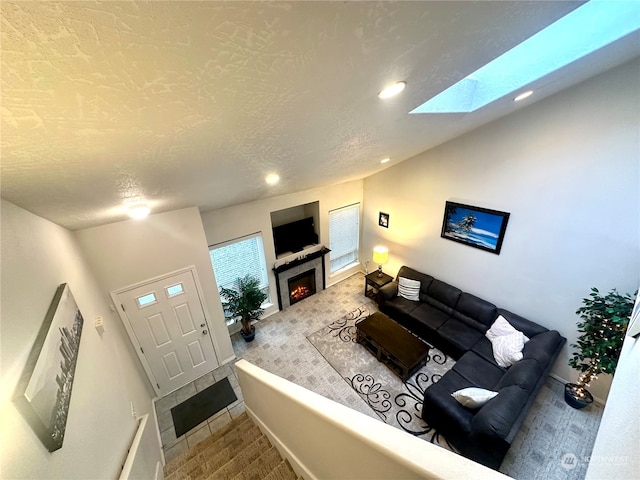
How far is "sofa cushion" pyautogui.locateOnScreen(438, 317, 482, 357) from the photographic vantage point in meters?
3.66

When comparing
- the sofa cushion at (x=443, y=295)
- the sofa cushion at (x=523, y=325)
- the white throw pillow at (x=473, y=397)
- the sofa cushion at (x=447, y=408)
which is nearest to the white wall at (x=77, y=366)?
the sofa cushion at (x=447, y=408)

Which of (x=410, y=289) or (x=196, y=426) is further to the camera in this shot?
(x=410, y=289)

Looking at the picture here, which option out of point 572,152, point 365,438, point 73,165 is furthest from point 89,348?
point 572,152

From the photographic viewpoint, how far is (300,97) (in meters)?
1.14

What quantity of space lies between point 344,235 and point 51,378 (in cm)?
497

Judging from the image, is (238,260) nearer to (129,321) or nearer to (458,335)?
(129,321)

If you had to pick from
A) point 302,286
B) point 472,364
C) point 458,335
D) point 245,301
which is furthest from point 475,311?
point 245,301

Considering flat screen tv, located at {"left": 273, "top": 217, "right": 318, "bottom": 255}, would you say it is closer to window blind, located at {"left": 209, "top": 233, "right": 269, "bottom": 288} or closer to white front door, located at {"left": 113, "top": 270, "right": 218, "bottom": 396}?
window blind, located at {"left": 209, "top": 233, "right": 269, "bottom": 288}

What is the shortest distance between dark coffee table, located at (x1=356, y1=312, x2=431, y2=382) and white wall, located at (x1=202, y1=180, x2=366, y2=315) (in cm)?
179

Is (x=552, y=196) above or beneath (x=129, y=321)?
above

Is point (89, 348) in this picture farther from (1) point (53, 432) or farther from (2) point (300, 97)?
(2) point (300, 97)

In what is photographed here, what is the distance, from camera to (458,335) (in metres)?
3.80

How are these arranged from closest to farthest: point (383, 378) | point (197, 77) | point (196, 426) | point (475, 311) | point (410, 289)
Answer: point (197, 77) → point (196, 426) → point (383, 378) → point (475, 311) → point (410, 289)

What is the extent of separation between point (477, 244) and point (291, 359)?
345 centimetres
